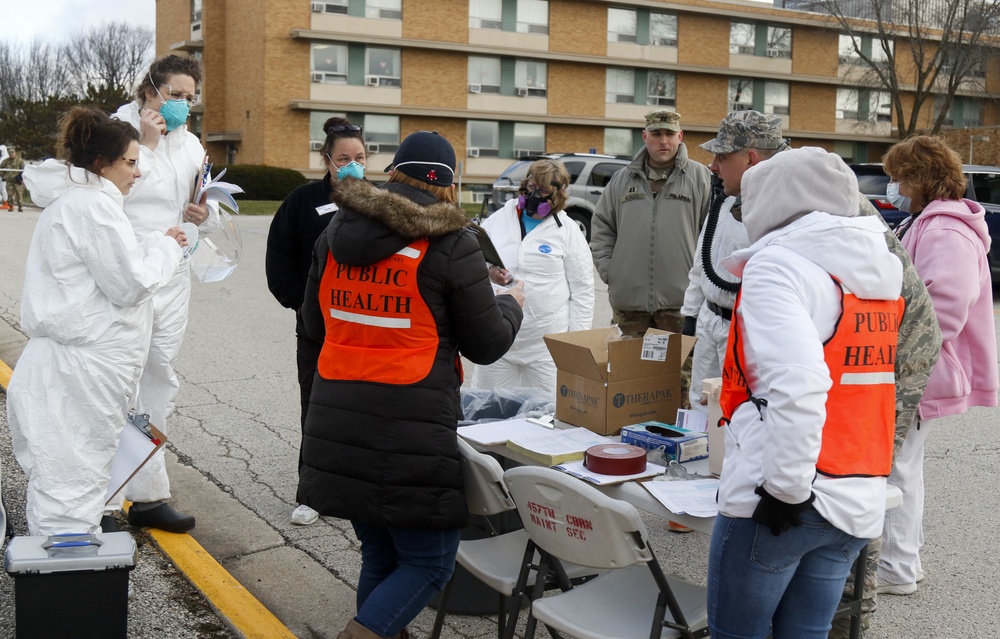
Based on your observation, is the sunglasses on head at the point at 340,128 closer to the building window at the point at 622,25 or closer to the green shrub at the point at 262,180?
the green shrub at the point at 262,180

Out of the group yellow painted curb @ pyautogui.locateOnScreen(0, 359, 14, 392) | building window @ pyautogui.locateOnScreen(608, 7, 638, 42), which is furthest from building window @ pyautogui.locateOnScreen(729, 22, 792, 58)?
yellow painted curb @ pyautogui.locateOnScreen(0, 359, 14, 392)

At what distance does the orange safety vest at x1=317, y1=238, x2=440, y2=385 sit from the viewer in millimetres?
3092

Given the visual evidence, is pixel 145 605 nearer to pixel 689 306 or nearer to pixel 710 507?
pixel 710 507

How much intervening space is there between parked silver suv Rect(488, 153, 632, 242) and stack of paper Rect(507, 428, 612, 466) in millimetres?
15299

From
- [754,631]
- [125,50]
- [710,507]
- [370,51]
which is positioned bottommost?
[754,631]

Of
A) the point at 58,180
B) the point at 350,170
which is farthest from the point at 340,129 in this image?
the point at 58,180

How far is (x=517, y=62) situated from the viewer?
44281mm

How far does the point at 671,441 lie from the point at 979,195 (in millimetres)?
11855

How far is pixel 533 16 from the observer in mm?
44094

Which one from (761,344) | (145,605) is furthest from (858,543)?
(145,605)

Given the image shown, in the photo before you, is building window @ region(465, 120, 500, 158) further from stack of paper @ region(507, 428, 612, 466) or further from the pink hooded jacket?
stack of paper @ region(507, 428, 612, 466)

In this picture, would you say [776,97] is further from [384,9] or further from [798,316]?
[798,316]

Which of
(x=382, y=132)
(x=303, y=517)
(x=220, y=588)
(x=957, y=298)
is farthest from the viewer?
(x=382, y=132)

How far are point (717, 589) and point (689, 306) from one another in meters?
2.56
